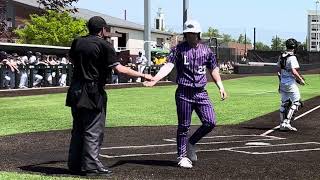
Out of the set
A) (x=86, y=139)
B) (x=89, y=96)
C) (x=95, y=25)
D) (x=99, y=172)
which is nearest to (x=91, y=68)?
(x=89, y=96)

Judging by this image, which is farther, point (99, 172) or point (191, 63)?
point (191, 63)

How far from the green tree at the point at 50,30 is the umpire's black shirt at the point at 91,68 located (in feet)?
125

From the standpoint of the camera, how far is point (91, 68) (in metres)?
7.31

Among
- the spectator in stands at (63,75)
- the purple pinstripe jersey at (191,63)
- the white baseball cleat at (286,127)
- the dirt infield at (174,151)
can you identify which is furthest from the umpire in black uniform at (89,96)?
the spectator in stands at (63,75)

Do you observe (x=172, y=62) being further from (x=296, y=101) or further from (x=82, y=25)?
(x=82, y=25)

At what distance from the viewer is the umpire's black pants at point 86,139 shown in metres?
7.19

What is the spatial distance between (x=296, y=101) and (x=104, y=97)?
5.96 m

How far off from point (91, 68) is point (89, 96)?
36 cm

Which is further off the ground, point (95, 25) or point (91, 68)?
point (95, 25)

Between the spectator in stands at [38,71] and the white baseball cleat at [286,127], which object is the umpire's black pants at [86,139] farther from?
the spectator in stands at [38,71]

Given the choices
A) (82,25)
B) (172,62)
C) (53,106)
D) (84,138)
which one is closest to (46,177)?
(84,138)

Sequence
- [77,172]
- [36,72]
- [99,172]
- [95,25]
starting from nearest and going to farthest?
[99,172] < [77,172] < [95,25] < [36,72]

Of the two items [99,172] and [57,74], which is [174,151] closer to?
[99,172]

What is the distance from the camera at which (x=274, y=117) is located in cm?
1529
